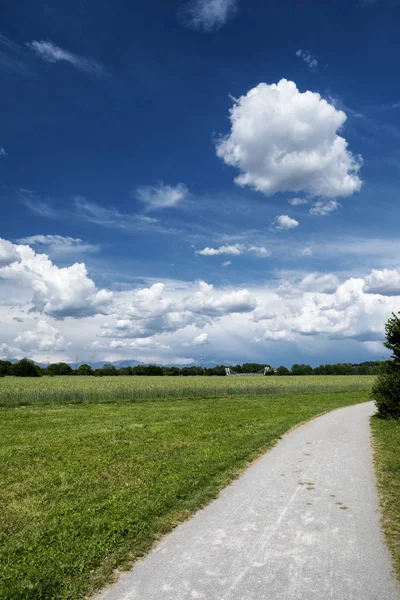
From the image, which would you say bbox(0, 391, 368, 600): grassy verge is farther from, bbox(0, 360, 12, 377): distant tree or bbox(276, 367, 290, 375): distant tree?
bbox(276, 367, 290, 375): distant tree

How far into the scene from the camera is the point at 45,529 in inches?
275

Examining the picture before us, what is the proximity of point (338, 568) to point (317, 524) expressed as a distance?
1.52m

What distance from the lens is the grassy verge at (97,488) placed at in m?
5.48

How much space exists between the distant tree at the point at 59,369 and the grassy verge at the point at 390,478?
140 metres

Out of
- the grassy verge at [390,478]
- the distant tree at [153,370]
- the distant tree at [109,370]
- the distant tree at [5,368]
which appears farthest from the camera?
the distant tree at [153,370]

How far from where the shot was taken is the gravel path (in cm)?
483

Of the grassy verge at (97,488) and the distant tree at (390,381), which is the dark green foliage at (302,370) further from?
the grassy verge at (97,488)

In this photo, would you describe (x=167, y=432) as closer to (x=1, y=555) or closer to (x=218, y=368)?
(x=1, y=555)

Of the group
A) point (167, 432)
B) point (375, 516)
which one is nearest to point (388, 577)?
point (375, 516)

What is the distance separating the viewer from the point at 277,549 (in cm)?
588

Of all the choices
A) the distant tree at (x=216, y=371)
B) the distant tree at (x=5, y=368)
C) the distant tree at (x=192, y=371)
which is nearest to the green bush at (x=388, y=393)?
the distant tree at (x=5, y=368)

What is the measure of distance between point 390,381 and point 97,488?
53.7 ft

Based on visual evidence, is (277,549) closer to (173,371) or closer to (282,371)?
(173,371)

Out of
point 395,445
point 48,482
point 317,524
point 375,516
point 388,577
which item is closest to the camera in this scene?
point 388,577
